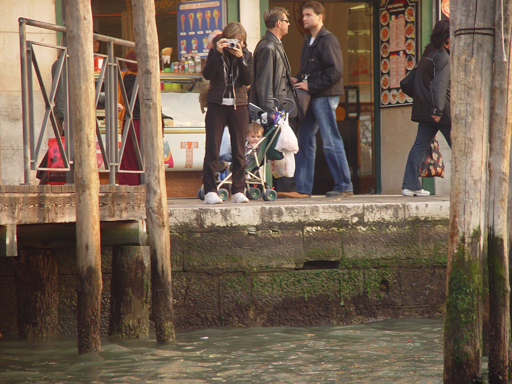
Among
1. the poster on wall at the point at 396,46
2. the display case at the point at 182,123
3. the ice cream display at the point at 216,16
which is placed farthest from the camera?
the poster on wall at the point at 396,46

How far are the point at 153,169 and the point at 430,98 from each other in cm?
349

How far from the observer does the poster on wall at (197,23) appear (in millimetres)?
9086

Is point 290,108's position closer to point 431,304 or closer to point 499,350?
point 431,304

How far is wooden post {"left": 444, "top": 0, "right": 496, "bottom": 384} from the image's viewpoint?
161 inches

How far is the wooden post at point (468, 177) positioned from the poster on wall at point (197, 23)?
5269 millimetres

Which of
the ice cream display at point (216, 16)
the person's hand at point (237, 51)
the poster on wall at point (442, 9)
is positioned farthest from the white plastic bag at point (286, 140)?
the poster on wall at point (442, 9)

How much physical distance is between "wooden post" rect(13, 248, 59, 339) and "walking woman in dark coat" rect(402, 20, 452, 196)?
3864mm

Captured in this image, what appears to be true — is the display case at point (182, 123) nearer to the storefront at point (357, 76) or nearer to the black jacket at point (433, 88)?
the storefront at point (357, 76)

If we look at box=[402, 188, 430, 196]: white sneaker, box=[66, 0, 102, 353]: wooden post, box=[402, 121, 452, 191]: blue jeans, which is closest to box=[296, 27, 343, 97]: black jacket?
box=[402, 121, 452, 191]: blue jeans

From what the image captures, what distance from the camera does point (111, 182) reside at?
553cm

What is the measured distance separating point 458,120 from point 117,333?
3.03m

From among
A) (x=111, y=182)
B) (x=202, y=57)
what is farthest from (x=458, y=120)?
(x=202, y=57)

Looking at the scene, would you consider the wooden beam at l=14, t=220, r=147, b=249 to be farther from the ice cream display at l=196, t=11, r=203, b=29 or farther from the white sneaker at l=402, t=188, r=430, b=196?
the ice cream display at l=196, t=11, r=203, b=29

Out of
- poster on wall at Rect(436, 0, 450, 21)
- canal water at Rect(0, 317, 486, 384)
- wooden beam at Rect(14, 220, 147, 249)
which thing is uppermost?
poster on wall at Rect(436, 0, 450, 21)
